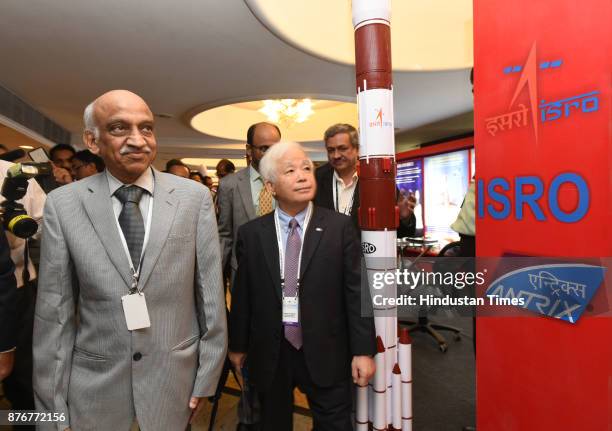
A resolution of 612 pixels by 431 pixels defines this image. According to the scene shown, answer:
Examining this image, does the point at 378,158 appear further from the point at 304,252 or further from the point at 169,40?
the point at 169,40

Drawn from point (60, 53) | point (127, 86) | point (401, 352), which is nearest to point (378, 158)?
point (401, 352)

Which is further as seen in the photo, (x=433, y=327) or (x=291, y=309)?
(x=433, y=327)

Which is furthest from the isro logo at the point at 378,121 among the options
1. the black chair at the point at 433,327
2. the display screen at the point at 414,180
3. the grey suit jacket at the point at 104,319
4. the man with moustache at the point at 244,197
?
the display screen at the point at 414,180

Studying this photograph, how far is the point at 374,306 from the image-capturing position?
6.17 feet

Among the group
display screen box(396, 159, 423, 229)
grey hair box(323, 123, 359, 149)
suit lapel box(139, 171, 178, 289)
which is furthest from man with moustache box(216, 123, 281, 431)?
display screen box(396, 159, 423, 229)

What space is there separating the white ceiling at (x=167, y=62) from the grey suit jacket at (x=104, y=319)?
3170mm

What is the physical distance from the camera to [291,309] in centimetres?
158

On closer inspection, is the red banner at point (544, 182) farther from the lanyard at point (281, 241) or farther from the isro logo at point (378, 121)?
the lanyard at point (281, 241)

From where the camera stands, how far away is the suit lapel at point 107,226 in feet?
3.89

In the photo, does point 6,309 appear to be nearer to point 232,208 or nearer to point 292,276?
point 292,276

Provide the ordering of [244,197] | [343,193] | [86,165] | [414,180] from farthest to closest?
[414,180] → [86,165] → [343,193] → [244,197]

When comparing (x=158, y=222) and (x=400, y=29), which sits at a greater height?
(x=400, y=29)

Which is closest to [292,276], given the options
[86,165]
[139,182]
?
[139,182]

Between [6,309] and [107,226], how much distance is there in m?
0.52
